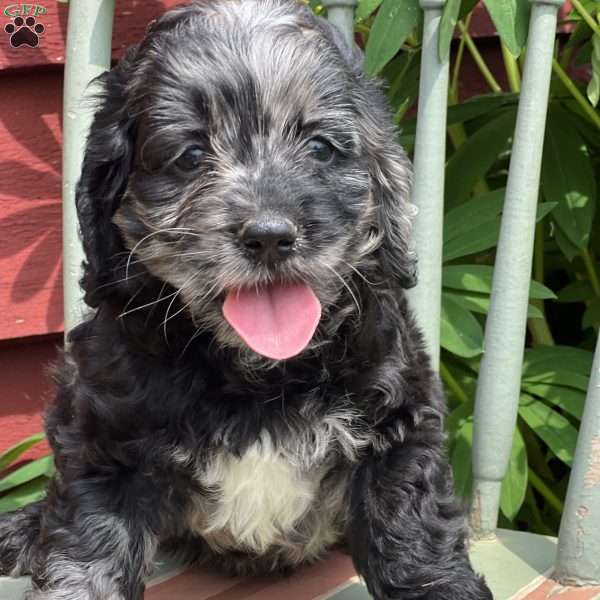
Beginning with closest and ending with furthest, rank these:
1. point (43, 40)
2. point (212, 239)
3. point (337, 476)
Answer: point (212, 239), point (337, 476), point (43, 40)

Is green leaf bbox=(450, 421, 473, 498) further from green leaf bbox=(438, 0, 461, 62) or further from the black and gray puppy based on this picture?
green leaf bbox=(438, 0, 461, 62)

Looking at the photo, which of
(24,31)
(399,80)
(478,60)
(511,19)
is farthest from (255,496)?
(24,31)

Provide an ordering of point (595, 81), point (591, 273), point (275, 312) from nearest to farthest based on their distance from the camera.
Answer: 1. point (275, 312)
2. point (595, 81)
3. point (591, 273)

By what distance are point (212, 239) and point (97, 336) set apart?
1.29 feet

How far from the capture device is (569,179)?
3102 mm

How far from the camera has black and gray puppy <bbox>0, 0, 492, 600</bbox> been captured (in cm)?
198

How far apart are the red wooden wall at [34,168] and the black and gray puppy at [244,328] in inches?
43.6

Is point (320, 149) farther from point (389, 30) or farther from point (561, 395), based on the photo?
point (561, 395)

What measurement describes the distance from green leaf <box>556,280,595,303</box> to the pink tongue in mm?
1508

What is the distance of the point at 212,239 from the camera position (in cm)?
194

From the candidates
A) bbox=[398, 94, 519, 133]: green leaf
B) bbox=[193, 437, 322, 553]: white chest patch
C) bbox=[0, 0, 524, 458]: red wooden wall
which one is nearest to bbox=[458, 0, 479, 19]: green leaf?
bbox=[398, 94, 519, 133]: green leaf

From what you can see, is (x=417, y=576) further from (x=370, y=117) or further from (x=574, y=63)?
(x=574, y=63)

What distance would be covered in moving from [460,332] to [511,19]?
78cm

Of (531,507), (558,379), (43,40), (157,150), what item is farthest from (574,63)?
(157,150)
